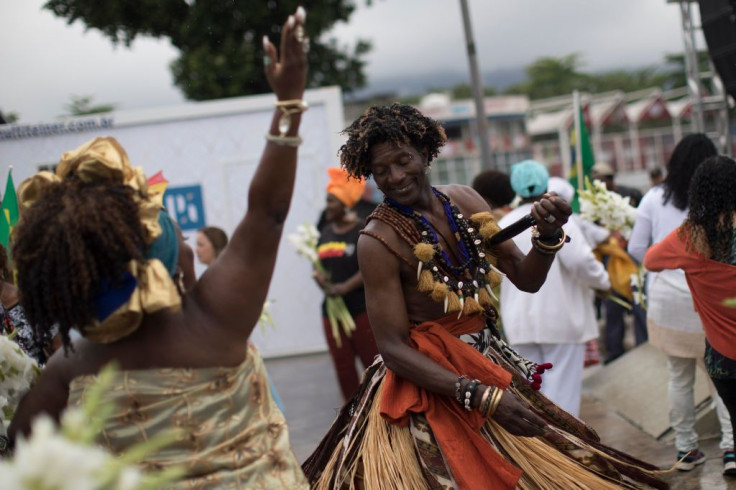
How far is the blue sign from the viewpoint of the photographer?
10664mm

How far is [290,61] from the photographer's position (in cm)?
210

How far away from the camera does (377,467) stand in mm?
3203

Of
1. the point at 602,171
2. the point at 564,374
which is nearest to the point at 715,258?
the point at 564,374

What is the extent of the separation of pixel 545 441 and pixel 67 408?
1870 mm

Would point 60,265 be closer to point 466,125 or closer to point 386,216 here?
point 386,216

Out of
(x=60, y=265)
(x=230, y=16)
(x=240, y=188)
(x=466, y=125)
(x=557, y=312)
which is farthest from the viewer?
(x=466, y=125)

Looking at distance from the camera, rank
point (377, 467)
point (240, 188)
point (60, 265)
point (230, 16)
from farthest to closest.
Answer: point (230, 16)
point (240, 188)
point (377, 467)
point (60, 265)

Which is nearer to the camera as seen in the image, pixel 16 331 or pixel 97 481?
pixel 97 481

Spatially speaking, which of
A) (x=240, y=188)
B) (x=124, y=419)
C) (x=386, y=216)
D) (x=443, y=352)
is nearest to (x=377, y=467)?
(x=443, y=352)

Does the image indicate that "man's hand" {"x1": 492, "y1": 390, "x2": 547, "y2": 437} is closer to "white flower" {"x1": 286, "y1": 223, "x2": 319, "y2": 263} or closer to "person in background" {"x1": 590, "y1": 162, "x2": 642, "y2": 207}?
"white flower" {"x1": 286, "y1": 223, "x2": 319, "y2": 263}

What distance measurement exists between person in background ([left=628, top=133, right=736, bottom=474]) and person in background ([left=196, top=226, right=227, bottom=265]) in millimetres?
3004

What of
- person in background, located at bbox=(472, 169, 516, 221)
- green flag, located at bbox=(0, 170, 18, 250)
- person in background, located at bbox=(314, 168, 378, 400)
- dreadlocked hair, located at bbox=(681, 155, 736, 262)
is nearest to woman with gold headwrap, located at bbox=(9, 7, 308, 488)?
green flag, located at bbox=(0, 170, 18, 250)

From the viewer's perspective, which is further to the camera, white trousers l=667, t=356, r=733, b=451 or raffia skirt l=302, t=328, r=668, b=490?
white trousers l=667, t=356, r=733, b=451

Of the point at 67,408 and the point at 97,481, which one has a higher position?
the point at 97,481
